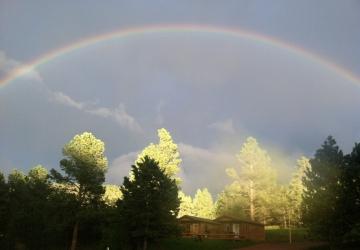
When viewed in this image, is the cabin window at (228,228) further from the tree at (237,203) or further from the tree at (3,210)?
the tree at (3,210)

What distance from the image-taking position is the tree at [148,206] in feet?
139

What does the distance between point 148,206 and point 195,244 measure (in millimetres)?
12852

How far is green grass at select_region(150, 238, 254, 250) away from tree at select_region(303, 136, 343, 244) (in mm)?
15843

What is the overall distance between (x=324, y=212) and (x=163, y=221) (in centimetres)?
1534

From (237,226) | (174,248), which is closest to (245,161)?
(237,226)

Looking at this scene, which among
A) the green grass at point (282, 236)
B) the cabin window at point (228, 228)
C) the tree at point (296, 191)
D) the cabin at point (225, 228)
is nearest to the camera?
the cabin at point (225, 228)

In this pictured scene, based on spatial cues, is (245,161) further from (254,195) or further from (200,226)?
(200,226)

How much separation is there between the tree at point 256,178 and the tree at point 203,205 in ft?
137

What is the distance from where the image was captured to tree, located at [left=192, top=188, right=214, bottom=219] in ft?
399

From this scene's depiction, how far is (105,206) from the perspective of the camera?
179 ft

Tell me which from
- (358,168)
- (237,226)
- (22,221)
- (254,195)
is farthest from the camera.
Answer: (254,195)

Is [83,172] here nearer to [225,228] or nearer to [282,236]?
[225,228]

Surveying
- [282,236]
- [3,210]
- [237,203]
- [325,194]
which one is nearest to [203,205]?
[237,203]

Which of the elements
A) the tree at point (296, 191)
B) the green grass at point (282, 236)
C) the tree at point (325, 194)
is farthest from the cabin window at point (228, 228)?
the tree at point (325, 194)
